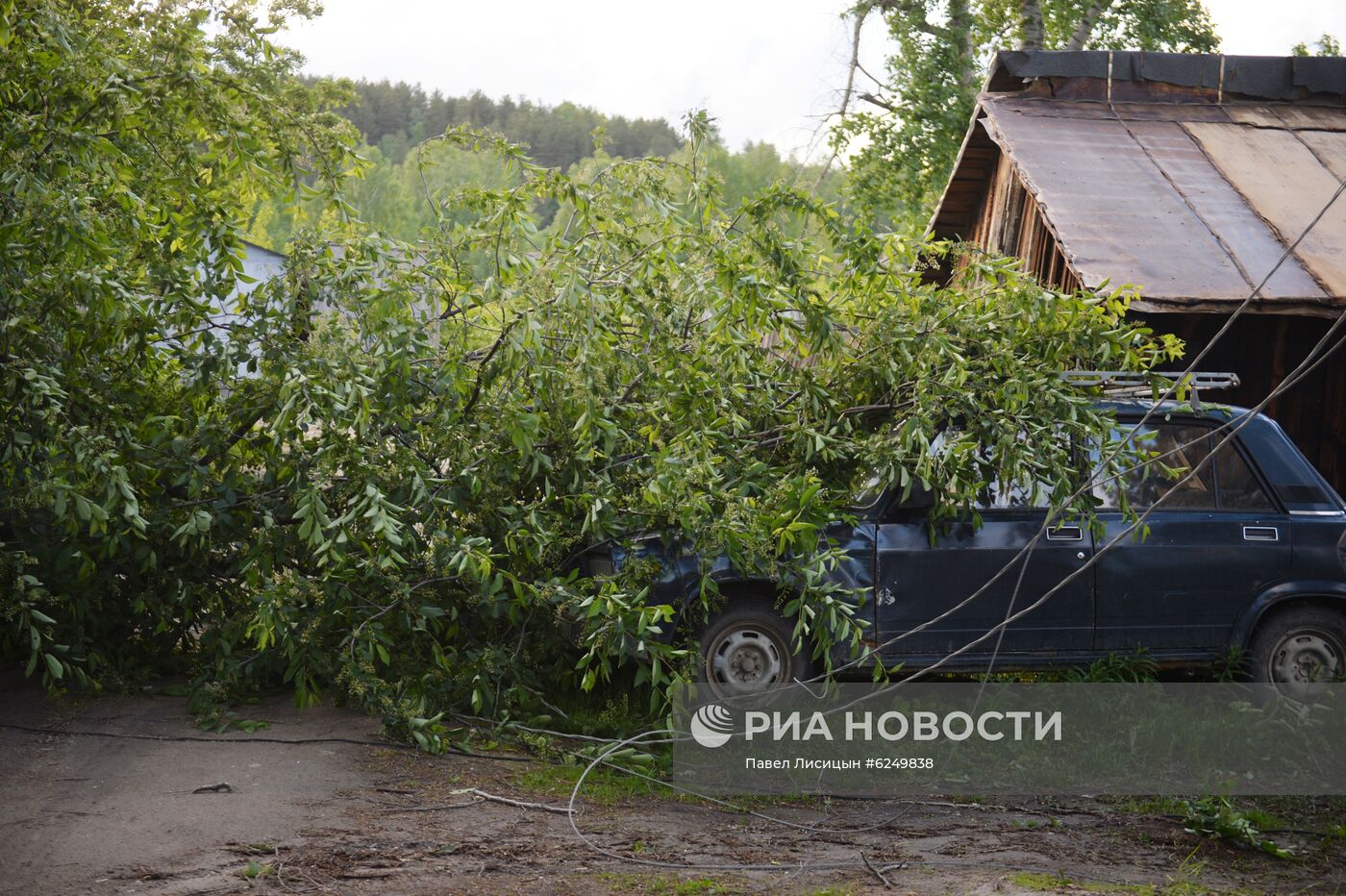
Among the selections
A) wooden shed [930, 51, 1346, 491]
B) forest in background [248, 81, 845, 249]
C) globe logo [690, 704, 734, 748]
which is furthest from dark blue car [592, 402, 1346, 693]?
forest in background [248, 81, 845, 249]

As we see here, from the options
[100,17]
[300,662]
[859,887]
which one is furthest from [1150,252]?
[100,17]

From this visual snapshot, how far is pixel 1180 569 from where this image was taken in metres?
6.86

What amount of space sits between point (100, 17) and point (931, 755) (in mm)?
6266

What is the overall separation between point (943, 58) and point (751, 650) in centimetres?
1599

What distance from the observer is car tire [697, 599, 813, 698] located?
21.5 feet

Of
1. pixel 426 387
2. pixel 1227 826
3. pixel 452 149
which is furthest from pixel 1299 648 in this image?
pixel 452 149

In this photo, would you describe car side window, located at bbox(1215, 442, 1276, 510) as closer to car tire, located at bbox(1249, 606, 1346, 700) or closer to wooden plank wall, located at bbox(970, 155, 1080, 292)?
car tire, located at bbox(1249, 606, 1346, 700)

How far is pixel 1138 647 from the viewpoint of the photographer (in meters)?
6.89

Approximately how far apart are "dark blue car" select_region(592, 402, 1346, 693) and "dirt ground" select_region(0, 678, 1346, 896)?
3.61 ft

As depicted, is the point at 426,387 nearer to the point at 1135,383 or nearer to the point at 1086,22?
the point at 1135,383

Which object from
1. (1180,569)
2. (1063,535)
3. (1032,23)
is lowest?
(1180,569)

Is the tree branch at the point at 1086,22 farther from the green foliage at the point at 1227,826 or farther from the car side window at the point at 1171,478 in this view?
the green foliage at the point at 1227,826

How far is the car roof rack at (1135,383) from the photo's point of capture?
261 inches

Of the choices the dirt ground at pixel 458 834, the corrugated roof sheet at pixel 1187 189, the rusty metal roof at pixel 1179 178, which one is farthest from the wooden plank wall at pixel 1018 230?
the dirt ground at pixel 458 834
